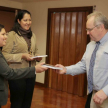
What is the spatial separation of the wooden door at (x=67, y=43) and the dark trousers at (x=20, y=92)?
1796mm

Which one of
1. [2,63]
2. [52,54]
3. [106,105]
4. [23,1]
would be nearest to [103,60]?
[106,105]

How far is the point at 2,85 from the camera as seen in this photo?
1.73m

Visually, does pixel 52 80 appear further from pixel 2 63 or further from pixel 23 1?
→ pixel 2 63

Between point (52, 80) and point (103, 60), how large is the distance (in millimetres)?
2963

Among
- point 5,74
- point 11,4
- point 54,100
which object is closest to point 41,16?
point 11,4

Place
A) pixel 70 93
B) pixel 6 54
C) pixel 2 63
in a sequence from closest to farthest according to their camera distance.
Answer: pixel 2 63
pixel 6 54
pixel 70 93

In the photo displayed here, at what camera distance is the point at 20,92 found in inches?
90.8

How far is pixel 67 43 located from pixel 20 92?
6.96 feet

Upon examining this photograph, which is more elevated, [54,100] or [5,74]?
[5,74]

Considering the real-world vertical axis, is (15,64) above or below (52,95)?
above

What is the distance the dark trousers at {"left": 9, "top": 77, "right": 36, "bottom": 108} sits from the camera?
2254mm

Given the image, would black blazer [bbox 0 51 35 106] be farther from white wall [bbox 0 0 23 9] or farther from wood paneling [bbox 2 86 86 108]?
white wall [bbox 0 0 23 9]

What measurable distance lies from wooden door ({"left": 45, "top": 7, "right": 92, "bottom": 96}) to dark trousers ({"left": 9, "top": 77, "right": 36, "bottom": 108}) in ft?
5.89

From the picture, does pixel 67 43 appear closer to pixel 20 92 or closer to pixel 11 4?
pixel 11 4
